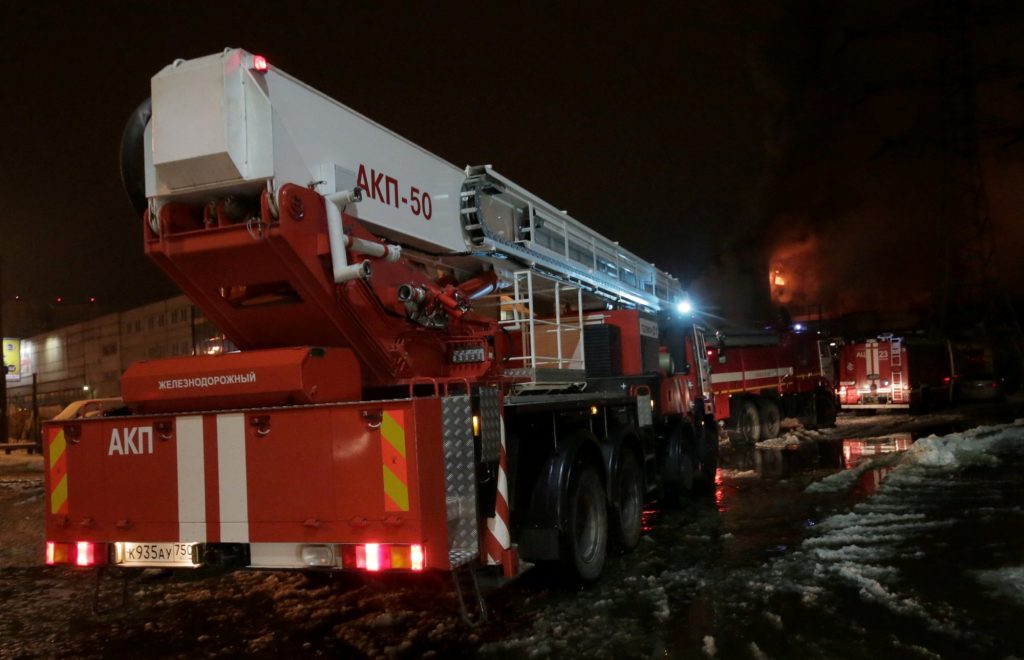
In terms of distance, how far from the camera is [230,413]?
4.86 meters

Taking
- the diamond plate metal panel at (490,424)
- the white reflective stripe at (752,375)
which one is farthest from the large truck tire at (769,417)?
the diamond plate metal panel at (490,424)

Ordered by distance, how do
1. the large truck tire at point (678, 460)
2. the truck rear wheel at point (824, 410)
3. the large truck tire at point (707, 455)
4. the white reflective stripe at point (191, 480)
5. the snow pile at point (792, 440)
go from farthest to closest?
the truck rear wheel at point (824, 410) < the snow pile at point (792, 440) < the large truck tire at point (707, 455) < the large truck tire at point (678, 460) < the white reflective stripe at point (191, 480)

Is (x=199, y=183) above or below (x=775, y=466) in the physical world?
above

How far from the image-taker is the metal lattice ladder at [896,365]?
25578mm

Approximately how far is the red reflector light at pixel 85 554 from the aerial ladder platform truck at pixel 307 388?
0.01 meters

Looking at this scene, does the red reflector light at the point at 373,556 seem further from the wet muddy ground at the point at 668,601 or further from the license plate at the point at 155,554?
the license plate at the point at 155,554

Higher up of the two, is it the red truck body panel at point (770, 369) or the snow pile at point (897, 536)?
the red truck body panel at point (770, 369)

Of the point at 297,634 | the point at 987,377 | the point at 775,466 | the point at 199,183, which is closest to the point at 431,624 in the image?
the point at 297,634

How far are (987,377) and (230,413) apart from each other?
100.0 ft

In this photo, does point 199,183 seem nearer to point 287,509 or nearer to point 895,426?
point 287,509

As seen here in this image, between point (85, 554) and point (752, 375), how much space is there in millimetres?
16579

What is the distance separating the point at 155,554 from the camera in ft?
16.5

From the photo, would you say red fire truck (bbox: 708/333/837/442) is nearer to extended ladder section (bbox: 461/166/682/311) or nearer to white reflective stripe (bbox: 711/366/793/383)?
white reflective stripe (bbox: 711/366/793/383)

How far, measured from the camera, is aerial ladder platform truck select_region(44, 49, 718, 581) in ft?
15.1
